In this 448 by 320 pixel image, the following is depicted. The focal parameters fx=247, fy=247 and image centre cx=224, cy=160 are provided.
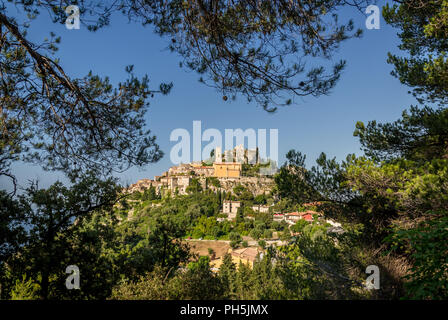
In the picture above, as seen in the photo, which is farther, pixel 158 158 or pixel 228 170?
pixel 228 170

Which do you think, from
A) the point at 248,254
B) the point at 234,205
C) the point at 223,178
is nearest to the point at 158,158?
the point at 248,254

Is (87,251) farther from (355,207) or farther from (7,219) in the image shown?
(355,207)

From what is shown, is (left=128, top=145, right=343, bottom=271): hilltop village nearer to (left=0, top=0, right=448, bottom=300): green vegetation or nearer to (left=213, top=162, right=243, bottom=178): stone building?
(left=213, top=162, right=243, bottom=178): stone building

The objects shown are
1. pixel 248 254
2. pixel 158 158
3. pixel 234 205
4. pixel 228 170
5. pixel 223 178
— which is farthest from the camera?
pixel 228 170

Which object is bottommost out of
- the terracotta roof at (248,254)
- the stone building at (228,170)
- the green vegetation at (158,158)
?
the terracotta roof at (248,254)

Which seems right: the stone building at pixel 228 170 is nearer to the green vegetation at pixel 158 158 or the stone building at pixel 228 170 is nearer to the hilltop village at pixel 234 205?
the hilltop village at pixel 234 205

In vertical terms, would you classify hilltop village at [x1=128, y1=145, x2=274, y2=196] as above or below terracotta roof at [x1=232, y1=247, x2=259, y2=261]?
above

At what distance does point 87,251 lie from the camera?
3279 millimetres

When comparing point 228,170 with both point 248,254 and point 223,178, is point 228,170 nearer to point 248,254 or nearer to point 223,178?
point 223,178

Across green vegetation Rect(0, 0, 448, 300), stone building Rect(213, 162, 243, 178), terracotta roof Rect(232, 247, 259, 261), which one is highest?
stone building Rect(213, 162, 243, 178)

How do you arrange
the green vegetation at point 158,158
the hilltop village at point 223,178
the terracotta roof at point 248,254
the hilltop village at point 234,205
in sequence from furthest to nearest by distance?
the hilltop village at point 223,178, the hilltop village at point 234,205, the terracotta roof at point 248,254, the green vegetation at point 158,158

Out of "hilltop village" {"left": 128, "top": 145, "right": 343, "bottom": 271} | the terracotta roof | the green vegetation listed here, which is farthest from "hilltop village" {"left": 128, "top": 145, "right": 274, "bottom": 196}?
the green vegetation

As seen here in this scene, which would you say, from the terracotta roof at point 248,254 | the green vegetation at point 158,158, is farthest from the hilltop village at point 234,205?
the green vegetation at point 158,158
